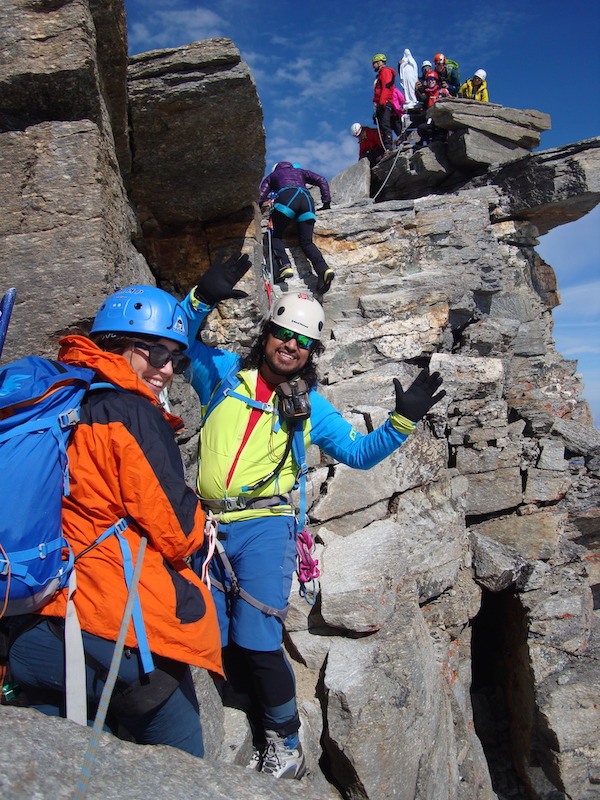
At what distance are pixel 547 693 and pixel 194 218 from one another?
28.9ft

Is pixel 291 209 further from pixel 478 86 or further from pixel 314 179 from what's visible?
pixel 478 86

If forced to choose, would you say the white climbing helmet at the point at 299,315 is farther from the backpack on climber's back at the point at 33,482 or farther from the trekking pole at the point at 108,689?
the trekking pole at the point at 108,689

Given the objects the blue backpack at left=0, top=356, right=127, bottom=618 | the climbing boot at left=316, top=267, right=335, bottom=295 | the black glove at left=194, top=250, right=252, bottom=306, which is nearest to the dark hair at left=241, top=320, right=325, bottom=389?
the black glove at left=194, top=250, right=252, bottom=306

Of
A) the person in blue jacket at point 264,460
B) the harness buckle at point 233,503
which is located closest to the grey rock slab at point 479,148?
the person in blue jacket at point 264,460

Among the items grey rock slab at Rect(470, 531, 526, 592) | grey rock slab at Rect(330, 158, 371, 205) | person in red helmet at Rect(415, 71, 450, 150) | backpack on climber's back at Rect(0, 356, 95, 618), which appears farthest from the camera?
grey rock slab at Rect(330, 158, 371, 205)

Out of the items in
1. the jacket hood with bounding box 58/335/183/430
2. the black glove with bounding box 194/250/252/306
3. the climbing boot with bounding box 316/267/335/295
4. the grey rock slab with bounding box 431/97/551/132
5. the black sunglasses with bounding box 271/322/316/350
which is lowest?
the jacket hood with bounding box 58/335/183/430

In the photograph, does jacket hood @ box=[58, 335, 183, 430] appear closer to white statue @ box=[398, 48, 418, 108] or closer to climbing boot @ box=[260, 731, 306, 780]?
climbing boot @ box=[260, 731, 306, 780]

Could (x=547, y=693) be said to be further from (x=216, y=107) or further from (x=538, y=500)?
(x=216, y=107)

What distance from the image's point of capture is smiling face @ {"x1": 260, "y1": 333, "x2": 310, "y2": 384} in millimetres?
3957

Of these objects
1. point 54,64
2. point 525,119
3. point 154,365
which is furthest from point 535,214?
point 154,365

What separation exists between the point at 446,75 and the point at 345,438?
16.1 meters

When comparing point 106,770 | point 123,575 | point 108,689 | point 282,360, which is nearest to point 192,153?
point 282,360

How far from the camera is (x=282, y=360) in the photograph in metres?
3.96

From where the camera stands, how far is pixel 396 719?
458 centimetres
